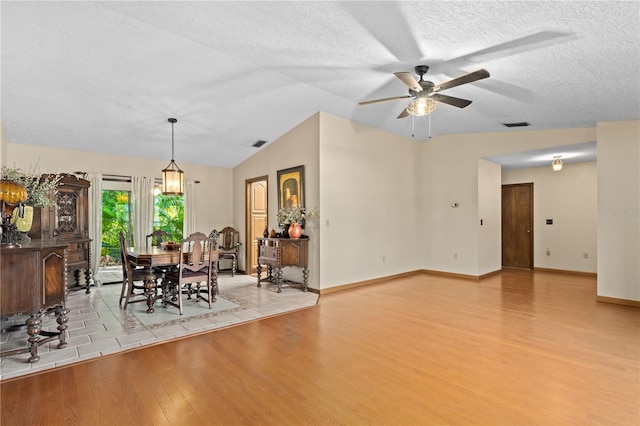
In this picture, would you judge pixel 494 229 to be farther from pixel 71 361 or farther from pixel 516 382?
pixel 71 361

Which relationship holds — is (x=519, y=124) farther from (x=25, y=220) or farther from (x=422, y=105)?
(x=25, y=220)

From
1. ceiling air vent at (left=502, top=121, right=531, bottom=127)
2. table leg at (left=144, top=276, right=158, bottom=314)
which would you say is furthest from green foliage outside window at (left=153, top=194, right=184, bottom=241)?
ceiling air vent at (left=502, top=121, right=531, bottom=127)

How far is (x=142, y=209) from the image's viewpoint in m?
6.60

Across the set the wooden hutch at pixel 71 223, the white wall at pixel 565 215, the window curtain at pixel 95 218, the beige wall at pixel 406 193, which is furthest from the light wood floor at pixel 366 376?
the window curtain at pixel 95 218

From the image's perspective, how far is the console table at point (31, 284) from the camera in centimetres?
267

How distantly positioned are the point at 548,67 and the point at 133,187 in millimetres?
6926

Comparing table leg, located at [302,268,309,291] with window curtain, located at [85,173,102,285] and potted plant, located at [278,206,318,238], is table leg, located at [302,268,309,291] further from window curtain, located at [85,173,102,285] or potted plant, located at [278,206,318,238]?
window curtain, located at [85,173,102,285]

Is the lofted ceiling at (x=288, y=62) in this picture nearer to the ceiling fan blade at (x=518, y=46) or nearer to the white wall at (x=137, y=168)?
the ceiling fan blade at (x=518, y=46)

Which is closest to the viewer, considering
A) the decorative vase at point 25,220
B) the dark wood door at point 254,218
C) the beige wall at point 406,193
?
the decorative vase at point 25,220

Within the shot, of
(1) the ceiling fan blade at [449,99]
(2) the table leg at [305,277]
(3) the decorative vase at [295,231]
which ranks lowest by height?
(2) the table leg at [305,277]

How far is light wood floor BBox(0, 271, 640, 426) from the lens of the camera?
2113 millimetres

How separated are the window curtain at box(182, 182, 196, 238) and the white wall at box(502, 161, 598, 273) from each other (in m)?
7.75

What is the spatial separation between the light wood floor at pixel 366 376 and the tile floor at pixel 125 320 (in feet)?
0.71

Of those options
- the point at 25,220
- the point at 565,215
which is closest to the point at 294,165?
A: the point at 25,220
